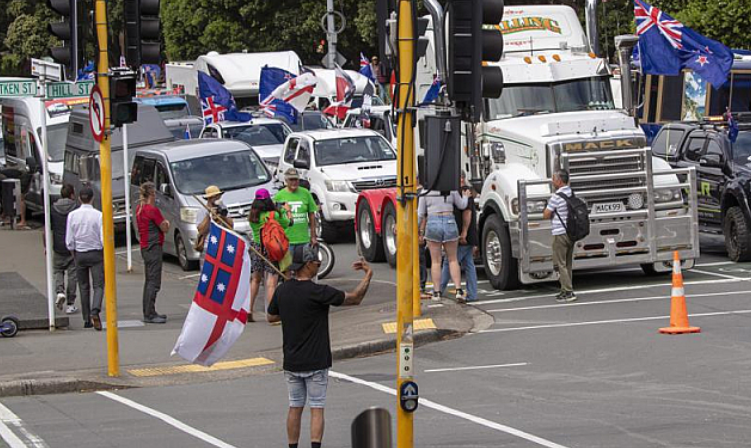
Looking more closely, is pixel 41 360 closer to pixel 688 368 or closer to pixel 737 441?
pixel 688 368

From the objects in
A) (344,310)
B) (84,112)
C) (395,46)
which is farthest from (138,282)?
(395,46)

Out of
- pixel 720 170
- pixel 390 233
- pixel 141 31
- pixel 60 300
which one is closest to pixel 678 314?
pixel 141 31

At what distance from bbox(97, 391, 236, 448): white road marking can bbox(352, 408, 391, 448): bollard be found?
174 inches

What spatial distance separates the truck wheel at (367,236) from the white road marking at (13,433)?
1087 cm

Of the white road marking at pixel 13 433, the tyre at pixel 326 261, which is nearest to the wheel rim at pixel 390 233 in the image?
the tyre at pixel 326 261

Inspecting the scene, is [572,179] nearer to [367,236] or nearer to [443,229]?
[443,229]

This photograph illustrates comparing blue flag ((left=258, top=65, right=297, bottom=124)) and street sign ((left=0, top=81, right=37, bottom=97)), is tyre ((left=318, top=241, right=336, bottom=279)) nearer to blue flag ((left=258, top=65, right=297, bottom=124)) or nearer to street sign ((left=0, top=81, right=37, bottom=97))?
street sign ((left=0, top=81, right=37, bottom=97))

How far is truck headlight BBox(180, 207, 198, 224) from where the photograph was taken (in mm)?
22781

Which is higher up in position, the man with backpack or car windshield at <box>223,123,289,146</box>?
A: car windshield at <box>223,123,289,146</box>

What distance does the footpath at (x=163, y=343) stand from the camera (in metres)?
13.9

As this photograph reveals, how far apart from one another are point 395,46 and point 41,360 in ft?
23.3

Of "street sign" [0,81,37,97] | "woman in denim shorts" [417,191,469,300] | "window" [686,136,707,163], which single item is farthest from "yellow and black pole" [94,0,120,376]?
"window" [686,136,707,163]

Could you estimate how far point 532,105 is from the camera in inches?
778

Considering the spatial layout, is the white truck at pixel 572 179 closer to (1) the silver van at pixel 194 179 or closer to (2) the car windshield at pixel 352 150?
(1) the silver van at pixel 194 179
